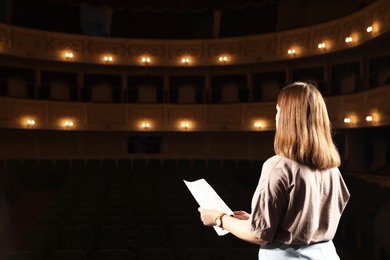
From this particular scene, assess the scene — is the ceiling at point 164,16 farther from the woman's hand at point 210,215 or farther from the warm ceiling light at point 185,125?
the woman's hand at point 210,215

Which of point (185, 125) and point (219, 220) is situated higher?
point (185, 125)

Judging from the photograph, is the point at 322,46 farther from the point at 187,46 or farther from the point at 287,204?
the point at 287,204

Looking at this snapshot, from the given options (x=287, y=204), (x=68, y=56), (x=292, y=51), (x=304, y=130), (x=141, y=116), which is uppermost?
(x=292, y=51)

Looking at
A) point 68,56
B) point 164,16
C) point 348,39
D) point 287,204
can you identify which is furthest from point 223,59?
point 287,204

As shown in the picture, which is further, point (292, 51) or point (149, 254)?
point (292, 51)

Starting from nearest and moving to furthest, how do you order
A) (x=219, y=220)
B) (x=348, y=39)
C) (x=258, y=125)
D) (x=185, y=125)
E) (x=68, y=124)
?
(x=219, y=220), (x=348, y=39), (x=68, y=124), (x=258, y=125), (x=185, y=125)

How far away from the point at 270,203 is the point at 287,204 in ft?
0.29

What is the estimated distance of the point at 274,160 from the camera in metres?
1.60

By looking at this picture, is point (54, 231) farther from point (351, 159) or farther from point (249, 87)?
point (249, 87)

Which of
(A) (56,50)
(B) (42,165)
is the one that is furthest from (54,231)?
(A) (56,50)

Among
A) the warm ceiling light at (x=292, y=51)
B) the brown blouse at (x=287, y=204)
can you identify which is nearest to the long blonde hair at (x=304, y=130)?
the brown blouse at (x=287, y=204)

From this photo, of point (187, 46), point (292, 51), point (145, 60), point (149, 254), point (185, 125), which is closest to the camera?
point (149, 254)

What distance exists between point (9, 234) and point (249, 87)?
12.8 metres

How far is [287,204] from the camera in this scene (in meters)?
1.59
